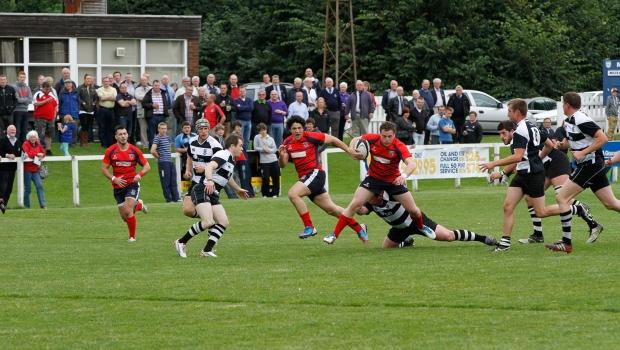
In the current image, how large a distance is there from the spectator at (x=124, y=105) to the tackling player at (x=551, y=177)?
16.4 m

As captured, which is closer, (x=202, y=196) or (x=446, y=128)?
(x=202, y=196)

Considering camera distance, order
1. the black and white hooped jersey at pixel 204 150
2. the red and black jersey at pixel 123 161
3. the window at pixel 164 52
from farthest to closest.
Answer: the window at pixel 164 52, the red and black jersey at pixel 123 161, the black and white hooped jersey at pixel 204 150

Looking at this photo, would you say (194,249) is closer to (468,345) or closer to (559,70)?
(468,345)

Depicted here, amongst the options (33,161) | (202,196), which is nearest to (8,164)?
(33,161)

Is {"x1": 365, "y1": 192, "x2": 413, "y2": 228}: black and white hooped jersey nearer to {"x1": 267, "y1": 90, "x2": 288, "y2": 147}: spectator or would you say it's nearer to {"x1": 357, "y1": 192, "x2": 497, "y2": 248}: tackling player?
{"x1": 357, "y1": 192, "x2": 497, "y2": 248}: tackling player

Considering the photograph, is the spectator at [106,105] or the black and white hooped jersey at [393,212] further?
the spectator at [106,105]

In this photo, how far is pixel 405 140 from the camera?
115ft

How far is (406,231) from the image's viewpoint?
709 inches

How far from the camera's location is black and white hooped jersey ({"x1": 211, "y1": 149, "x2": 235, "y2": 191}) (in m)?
17.5

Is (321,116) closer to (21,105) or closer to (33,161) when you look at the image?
(21,105)

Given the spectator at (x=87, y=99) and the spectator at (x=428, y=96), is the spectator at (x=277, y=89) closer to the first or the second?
the spectator at (x=428, y=96)

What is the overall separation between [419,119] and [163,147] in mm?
8643

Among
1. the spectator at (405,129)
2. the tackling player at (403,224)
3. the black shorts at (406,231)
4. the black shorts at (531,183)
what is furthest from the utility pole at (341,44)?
the black shorts at (531,183)

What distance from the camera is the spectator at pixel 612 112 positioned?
144 feet
